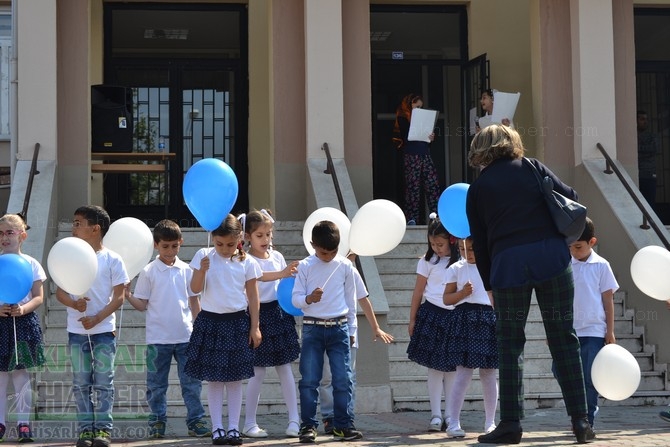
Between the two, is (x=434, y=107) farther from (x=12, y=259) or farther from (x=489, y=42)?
(x=12, y=259)

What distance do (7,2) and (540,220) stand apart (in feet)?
39.9

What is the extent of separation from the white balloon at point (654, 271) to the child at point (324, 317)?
89.9 inches

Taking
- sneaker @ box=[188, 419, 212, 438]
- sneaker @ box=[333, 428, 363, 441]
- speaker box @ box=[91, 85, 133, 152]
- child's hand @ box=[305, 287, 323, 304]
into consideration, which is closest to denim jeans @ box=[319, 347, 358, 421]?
sneaker @ box=[333, 428, 363, 441]

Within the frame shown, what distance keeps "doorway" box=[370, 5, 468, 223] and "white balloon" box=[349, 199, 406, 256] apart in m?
8.75

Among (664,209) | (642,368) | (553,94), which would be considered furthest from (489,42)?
(642,368)

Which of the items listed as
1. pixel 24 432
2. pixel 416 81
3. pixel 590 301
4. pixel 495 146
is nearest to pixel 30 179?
pixel 24 432

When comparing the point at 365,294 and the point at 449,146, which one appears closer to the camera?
the point at 365,294

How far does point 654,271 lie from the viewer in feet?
28.3

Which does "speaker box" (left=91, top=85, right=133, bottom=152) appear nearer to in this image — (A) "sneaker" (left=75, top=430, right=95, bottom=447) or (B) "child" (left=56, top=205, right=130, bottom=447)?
(B) "child" (left=56, top=205, right=130, bottom=447)

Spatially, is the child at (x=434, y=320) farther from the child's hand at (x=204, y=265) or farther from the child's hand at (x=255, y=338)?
the child's hand at (x=204, y=265)

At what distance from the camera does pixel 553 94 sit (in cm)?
1423

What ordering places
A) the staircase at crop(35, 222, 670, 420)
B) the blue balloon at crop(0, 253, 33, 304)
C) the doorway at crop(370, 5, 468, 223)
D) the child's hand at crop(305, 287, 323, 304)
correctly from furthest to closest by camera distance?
the doorway at crop(370, 5, 468, 223), the staircase at crop(35, 222, 670, 420), the child's hand at crop(305, 287, 323, 304), the blue balloon at crop(0, 253, 33, 304)

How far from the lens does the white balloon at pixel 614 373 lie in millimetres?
7836

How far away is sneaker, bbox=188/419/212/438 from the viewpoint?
8430 mm
